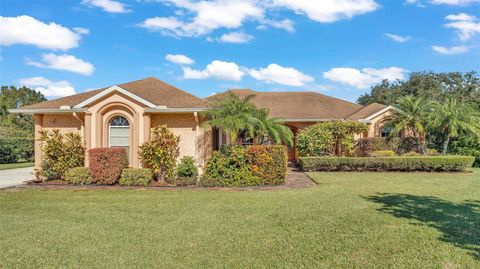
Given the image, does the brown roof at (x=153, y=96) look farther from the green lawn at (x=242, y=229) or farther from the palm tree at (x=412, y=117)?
the palm tree at (x=412, y=117)

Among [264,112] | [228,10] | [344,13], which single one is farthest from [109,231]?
[344,13]

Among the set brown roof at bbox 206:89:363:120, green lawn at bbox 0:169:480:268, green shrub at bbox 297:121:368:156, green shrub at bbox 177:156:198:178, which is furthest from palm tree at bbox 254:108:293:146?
brown roof at bbox 206:89:363:120

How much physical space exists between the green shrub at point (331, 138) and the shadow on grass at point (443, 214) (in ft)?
29.8

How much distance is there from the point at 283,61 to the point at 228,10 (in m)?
13.3

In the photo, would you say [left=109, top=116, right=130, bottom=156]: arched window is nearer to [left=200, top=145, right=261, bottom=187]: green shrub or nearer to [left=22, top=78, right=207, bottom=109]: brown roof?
[left=22, top=78, right=207, bottom=109]: brown roof

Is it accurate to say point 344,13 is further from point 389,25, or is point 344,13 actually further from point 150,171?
point 150,171

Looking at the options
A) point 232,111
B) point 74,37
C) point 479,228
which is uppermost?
point 74,37

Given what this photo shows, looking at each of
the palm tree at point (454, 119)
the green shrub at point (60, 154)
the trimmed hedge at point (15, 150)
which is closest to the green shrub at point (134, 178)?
the green shrub at point (60, 154)

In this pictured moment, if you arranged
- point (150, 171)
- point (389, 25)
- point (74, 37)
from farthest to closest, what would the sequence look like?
point (74, 37) → point (389, 25) → point (150, 171)

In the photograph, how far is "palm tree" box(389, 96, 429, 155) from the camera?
20.9 metres

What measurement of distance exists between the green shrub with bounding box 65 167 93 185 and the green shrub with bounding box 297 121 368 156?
1285 cm

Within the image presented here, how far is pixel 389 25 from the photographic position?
17.3m

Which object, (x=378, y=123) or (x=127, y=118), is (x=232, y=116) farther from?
(x=378, y=123)

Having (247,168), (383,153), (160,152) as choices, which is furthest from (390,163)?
(160,152)
